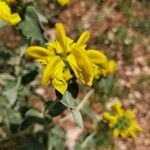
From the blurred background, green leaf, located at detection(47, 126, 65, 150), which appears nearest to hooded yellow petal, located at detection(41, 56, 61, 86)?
green leaf, located at detection(47, 126, 65, 150)

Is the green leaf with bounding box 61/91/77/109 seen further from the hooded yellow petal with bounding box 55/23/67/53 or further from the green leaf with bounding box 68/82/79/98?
the hooded yellow petal with bounding box 55/23/67/53

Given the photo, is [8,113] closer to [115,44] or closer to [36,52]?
[36,52]

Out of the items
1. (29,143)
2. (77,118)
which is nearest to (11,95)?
(29,143)

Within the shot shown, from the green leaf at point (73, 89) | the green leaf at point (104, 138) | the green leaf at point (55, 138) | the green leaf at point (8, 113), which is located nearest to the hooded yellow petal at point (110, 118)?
the green leaf at point (55, 138)

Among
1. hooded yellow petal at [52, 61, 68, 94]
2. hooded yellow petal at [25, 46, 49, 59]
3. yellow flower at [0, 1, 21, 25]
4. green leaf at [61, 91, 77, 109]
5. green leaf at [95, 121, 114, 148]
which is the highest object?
yellow flower at [0, 1, 21, 25]

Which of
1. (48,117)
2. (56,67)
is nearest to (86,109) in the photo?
(48,117)
